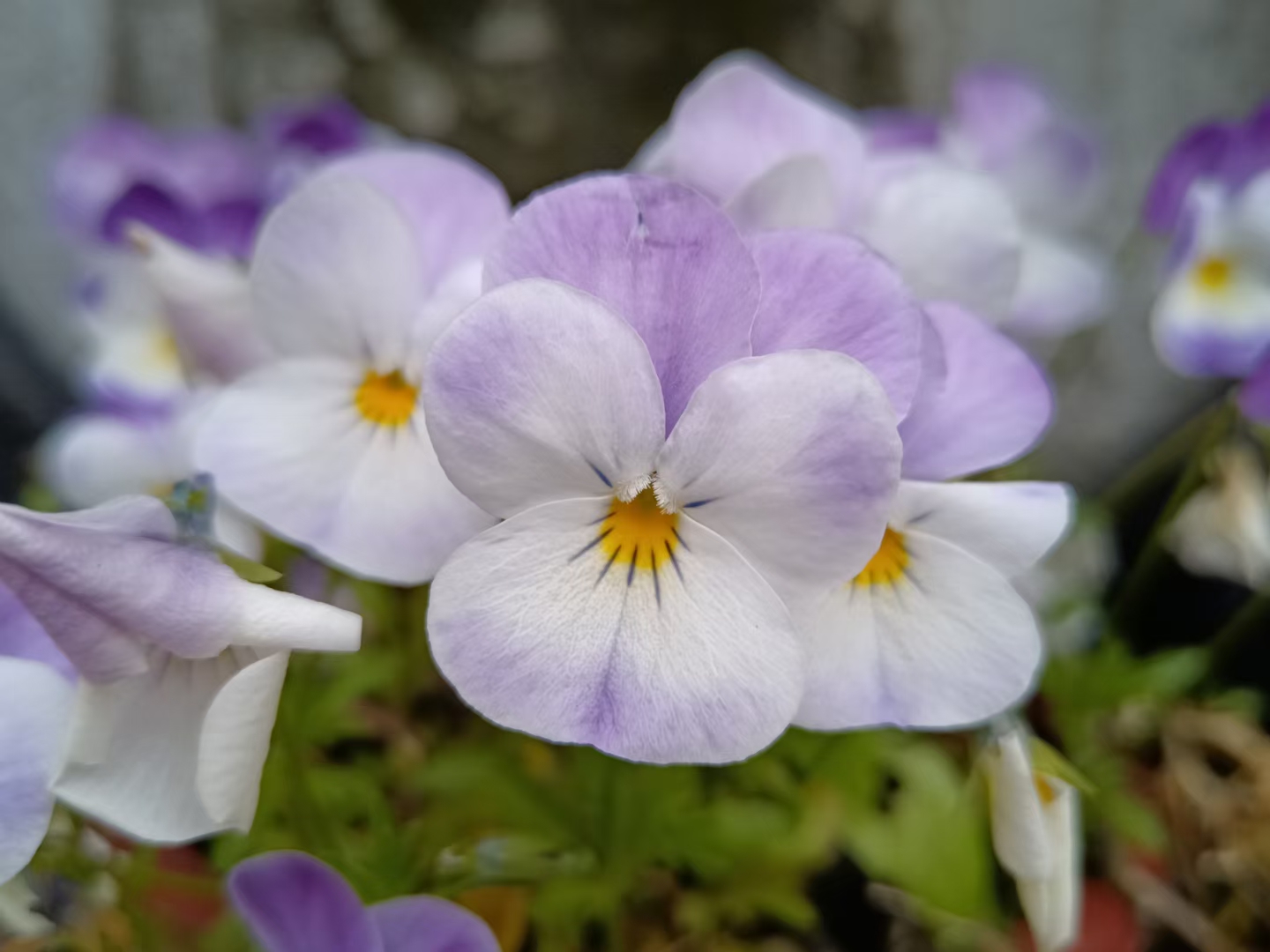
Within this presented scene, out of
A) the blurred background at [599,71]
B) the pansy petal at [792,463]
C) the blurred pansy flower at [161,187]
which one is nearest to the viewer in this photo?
the pansy petal at [792,463]

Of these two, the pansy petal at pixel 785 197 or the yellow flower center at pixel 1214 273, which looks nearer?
the pansy petal at pixel 785 197

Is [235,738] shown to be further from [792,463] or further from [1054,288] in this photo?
[1054,288]

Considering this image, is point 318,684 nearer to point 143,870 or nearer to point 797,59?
point 143,870

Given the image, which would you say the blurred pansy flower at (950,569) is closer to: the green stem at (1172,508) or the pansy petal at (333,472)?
the pansy petal at (333,472)

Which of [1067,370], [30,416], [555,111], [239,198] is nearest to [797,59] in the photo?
[555,111]

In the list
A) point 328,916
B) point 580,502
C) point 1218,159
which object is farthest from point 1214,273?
point 328,916

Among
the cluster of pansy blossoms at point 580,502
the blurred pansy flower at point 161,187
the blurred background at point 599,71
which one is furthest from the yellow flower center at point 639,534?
the blurred background at point 599,71

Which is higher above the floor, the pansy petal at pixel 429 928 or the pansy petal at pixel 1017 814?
the pansy petal at pixel 1017 814

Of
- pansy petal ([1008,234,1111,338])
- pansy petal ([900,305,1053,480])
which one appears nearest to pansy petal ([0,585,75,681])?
pansy petal ([900,305,1053,480])
